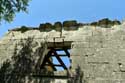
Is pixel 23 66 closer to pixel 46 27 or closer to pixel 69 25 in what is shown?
pixel 46 27

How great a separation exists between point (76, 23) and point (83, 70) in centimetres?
159

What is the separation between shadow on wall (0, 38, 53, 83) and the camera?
10180 millimetres

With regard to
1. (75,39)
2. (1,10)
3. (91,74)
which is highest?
(1,10)

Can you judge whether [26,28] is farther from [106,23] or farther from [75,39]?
[106,23]

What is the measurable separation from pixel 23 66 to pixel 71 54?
1.52 metres

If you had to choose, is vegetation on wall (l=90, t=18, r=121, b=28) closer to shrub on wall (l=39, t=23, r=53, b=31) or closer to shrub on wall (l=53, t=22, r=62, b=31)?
shrub on wall (l=53, t=22, r=62, b=31)

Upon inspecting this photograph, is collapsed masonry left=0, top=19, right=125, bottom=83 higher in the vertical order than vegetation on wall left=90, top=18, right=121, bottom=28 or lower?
lower

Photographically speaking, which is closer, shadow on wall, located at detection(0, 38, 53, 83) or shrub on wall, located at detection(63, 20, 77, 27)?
shadow on wall, located at detection(0, 38, 53, 83)

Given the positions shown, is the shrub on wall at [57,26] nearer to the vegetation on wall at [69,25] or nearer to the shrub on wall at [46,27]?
the vegetation on wall at [69,25]

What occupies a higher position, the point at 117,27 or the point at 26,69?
the point at 117,27

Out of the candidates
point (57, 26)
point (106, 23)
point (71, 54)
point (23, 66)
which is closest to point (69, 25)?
point (57, 26)

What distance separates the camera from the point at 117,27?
32.8 feet

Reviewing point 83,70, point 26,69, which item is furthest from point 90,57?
point 26,69

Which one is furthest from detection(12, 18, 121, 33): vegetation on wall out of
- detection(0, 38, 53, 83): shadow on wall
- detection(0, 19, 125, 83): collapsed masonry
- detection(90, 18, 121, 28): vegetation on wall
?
detection(0, 38, 53, 83): shadow on wall
